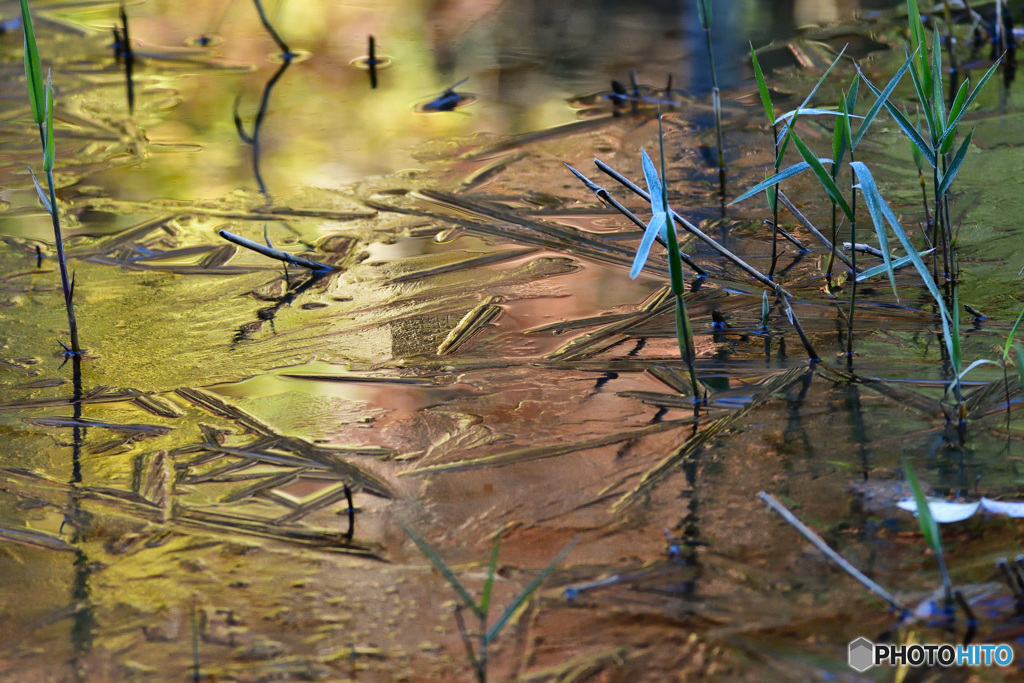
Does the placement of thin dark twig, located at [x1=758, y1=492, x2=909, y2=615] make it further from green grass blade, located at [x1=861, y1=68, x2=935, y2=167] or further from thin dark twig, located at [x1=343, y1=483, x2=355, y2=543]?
green grass blade, located at [x1=861, y1=68, x2=935, y2=167]

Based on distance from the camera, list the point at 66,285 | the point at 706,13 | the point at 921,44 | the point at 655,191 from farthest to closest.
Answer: the point at 706,13 → the point at 66,285 → the point at 921,44 → the point at 655,191

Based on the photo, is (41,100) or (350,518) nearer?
(350,518)

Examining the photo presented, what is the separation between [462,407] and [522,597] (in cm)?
70

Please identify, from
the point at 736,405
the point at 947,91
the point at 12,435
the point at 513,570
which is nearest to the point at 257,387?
the point at 12,435

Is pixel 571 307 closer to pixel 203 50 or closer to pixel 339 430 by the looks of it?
pixel 339 430

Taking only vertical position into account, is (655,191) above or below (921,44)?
below

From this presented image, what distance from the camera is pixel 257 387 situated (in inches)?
77.4

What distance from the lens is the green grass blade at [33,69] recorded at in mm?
1856

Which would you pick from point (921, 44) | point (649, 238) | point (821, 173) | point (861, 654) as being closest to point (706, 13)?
point (921, 44)

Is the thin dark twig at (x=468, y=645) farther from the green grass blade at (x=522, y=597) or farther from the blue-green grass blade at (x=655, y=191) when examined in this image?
the blue-green grass blade at (x=655, y=191)

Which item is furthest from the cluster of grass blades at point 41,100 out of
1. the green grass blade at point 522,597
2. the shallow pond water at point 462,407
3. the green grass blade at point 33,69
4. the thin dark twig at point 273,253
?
the green grass blade at point 522,597

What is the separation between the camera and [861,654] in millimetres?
1240

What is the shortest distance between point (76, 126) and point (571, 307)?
2162 mm

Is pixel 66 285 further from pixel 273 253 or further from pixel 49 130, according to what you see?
pixel 273 253
